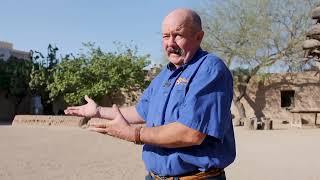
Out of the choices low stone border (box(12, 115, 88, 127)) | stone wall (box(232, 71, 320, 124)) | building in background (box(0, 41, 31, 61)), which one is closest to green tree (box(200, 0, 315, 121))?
stone wall (box(232, 71, 320, 124))

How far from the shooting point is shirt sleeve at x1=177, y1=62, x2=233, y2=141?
2.23 metres

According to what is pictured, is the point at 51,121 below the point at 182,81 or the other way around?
below

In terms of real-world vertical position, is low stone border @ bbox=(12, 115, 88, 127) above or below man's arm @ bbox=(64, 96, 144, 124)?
below

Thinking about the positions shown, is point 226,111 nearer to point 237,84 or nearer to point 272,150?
point 272,150

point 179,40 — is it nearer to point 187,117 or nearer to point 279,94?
point 187,117

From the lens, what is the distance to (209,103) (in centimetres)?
226

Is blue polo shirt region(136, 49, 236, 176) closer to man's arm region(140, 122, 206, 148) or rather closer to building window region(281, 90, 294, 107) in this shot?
man's arm region(140, 122, 206, 148)

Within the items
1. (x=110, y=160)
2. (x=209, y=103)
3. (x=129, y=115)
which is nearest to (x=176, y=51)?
(x=209, y=103)

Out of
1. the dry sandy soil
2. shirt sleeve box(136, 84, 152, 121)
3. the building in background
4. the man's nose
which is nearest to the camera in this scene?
the man's nose

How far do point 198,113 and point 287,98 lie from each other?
27563 mm

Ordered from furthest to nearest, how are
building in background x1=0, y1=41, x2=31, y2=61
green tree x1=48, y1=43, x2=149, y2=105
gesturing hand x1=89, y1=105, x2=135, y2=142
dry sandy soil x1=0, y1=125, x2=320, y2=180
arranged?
building in background x1=0, y1=41, x2=31, y2=61
green tree x1=48, y1=43, x2=149, y2=105
dry sandy soil x1=0, y1=125, x2=320, y2=180
gesturing hand x1=89, y1=105, x2=135, y2=142

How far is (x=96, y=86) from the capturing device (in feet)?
86.7

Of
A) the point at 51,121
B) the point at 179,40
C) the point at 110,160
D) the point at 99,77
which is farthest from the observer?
the point at 99,77

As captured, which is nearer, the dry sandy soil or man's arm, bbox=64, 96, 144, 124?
man's arm, bbox=64, 96, 144, 124
